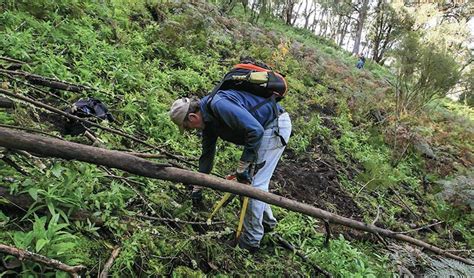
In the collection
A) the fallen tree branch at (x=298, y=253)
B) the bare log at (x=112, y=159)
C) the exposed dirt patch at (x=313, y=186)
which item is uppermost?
the bare log at (x=112, y=159)

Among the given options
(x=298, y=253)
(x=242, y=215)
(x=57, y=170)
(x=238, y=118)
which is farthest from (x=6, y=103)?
(x=298, y=253)

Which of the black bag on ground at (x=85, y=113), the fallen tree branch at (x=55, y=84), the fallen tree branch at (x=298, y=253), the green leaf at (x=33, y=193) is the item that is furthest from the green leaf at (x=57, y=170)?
the fallen tree branch at (x=298, y=253)

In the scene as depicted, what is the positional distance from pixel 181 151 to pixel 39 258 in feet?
9.77

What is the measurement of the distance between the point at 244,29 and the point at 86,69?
802 cm

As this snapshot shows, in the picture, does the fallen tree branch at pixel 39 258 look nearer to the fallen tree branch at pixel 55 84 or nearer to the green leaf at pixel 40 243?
the green leaf at pixel 40 243

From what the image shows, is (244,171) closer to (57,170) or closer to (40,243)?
(57,170)

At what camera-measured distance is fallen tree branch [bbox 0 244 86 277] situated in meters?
2.16

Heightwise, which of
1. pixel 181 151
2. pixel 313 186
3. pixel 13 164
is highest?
pixel 13 164

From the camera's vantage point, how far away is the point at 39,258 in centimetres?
220

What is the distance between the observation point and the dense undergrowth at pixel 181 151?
2.82 metres

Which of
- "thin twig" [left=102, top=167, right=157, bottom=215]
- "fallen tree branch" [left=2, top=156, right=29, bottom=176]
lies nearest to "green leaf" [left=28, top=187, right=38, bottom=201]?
"fallen tree branch" [left=2, top=156, right=29, bottom=176]

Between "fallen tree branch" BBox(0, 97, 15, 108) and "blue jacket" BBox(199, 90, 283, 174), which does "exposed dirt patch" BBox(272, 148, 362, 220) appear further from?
"fallen tree branch" BBox(0, 97, 15, 108)

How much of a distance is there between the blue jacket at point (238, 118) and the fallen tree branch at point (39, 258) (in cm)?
161

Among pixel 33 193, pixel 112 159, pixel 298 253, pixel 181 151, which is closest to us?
pixel 112 159
